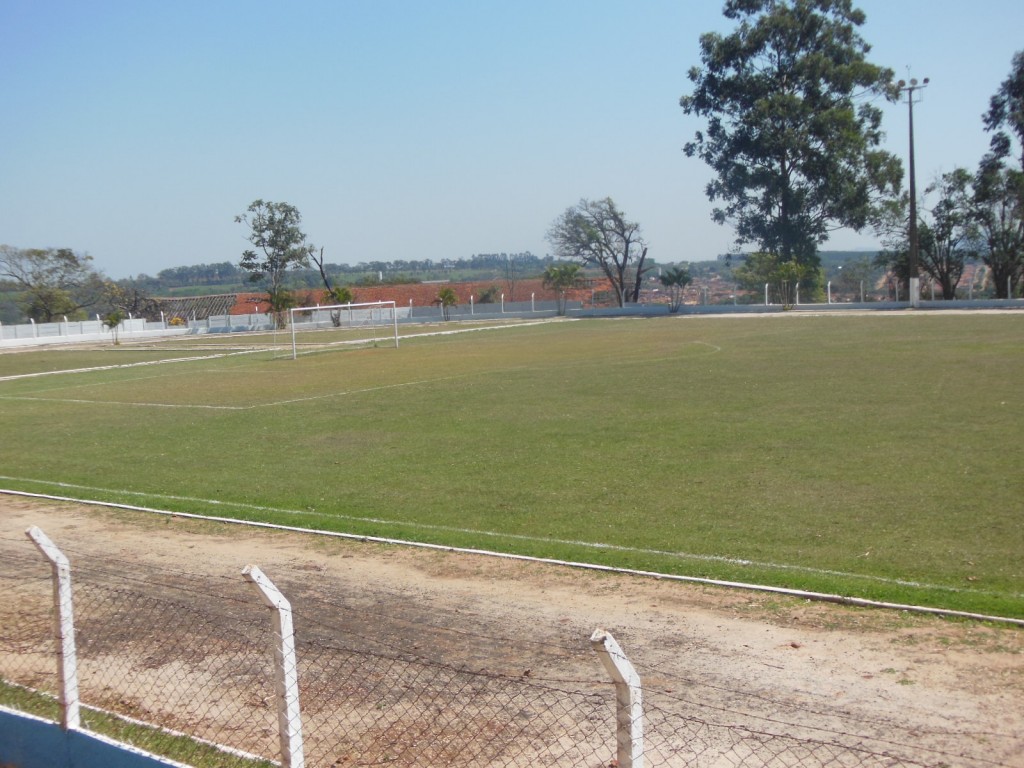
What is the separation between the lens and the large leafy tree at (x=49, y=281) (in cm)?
8394

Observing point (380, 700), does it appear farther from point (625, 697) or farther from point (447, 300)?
point (447, 300)

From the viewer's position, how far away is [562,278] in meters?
80.4

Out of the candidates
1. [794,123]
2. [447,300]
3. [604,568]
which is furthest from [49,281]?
[604,568]

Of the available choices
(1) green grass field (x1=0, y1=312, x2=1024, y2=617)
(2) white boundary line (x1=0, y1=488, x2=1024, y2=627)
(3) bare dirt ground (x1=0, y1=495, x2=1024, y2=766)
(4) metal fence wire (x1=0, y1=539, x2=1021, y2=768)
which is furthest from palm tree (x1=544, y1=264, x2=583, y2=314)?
(4) metal fence wire (x1=0, y1=539, x2=1021, y2=768)

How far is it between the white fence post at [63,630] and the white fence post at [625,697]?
11.2 feet

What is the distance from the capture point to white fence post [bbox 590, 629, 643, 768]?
3.76m

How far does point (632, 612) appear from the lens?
7.99 metres

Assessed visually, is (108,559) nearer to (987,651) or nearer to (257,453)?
(257,453)

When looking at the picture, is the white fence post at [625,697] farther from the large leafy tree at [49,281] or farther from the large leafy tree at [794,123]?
the large leafy tree at [49,281]

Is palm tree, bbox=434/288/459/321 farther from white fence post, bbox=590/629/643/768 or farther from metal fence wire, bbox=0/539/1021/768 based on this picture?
white fence post, bbox=590/629/643/768

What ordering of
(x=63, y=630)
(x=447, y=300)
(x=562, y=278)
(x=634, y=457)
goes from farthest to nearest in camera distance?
(x=562, y=278) → (x=447, y=300) → (x=634, y=457) → (x=63, y=630)

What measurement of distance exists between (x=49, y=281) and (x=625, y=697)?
301 feet

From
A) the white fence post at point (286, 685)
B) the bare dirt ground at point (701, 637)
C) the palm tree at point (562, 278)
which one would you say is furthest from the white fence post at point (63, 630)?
the palm tree at point (562, 278)

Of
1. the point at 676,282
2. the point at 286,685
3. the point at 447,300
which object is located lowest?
the point at 286,685
